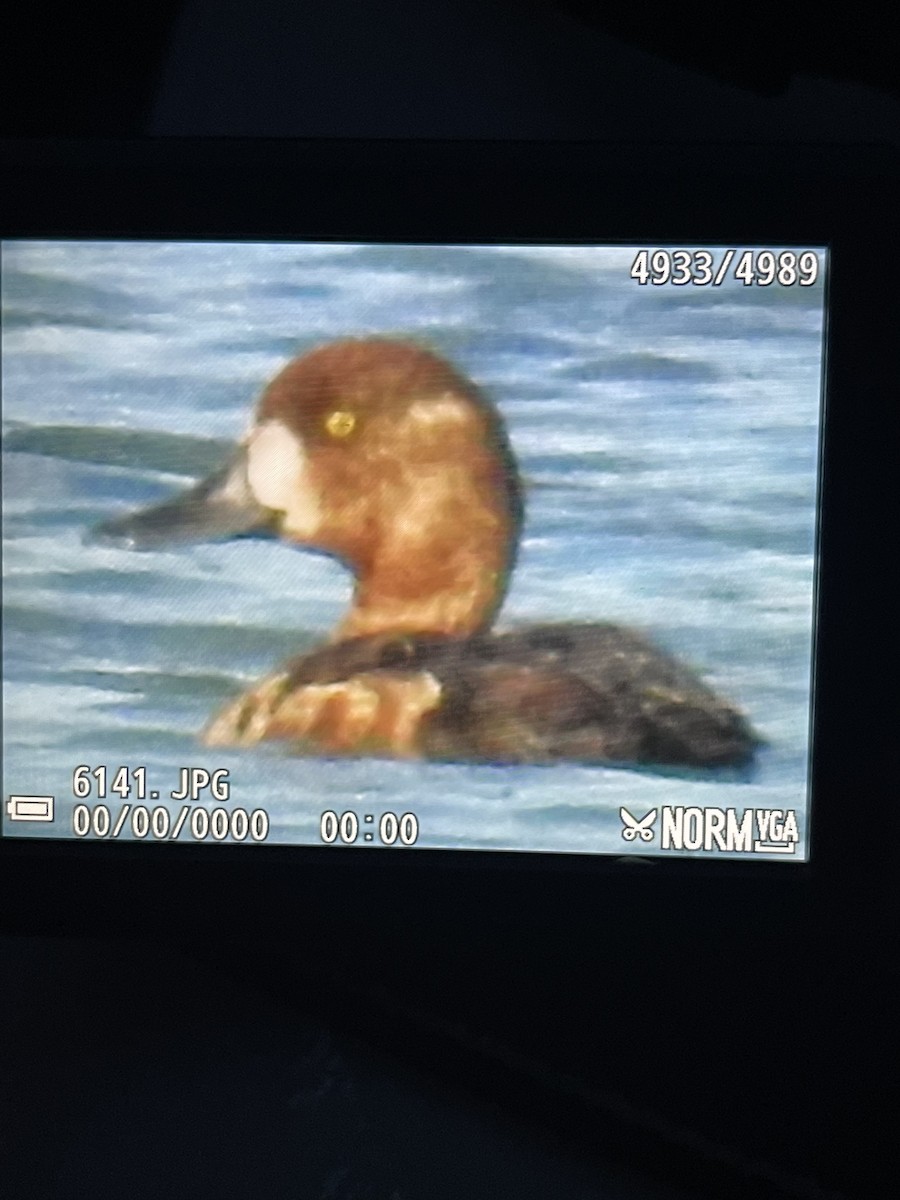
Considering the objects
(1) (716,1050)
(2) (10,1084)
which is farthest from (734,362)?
(2) (10,1084)

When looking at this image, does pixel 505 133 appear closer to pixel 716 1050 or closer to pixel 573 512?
pixel 573 512

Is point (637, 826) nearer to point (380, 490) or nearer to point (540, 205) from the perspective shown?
point (380, 490)

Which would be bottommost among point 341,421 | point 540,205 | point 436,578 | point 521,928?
point 521,928

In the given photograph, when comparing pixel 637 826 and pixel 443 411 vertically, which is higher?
pixel 443 411

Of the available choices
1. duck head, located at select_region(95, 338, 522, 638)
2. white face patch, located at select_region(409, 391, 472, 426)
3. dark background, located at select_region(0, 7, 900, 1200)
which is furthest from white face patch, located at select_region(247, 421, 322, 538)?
dark background, located at select_region(0, 7, 900, 1200)

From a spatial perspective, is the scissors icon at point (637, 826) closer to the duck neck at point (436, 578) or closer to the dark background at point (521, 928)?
the dark background at point (521, 928)

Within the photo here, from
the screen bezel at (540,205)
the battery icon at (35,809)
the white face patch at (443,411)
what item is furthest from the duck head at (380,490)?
the battery icon at (35,809)

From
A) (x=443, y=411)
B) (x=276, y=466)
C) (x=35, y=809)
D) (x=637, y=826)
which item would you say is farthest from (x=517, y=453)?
(x=35, y=809)
